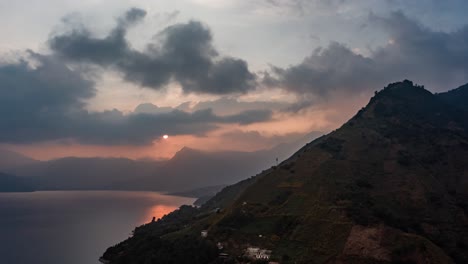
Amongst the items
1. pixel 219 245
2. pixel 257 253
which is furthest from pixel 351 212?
pixel 219 245

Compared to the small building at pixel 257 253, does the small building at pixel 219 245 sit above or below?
above

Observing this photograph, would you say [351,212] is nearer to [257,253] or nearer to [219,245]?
[257,253]

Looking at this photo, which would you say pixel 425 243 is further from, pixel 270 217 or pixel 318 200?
pixel 270 217

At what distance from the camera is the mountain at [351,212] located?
96.6m

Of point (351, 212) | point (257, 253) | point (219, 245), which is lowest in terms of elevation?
point (257, 253)

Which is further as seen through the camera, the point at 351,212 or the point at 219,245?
the point at 219,245

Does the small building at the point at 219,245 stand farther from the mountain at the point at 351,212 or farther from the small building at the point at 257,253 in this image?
the small building at the point at 257,253

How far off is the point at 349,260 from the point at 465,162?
84408mm

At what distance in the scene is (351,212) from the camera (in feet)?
356

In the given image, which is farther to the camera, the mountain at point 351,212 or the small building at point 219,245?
the small building at point 219,245

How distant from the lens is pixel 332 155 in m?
157

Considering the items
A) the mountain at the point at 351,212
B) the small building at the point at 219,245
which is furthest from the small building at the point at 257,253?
the small building at the point at 219,245

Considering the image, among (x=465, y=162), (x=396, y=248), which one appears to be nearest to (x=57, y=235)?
(x=396, y=248)

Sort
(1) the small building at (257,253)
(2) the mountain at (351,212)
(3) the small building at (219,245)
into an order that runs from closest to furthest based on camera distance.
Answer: (2) the mountain at (351,212)
(1) the small building at (257,253)
(3) the small building at (219,245)
